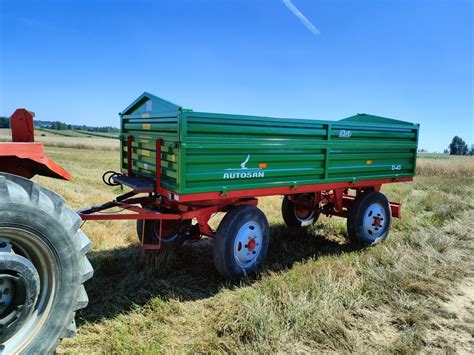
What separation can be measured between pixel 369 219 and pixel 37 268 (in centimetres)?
515

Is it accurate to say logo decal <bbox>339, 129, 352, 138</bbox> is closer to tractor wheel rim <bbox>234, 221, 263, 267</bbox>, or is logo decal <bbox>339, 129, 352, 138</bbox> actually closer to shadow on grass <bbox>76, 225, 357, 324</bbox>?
shadow on grass <bbox>76, 225, 357, 324</bbox>

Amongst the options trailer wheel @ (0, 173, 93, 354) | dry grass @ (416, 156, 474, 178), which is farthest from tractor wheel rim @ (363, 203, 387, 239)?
dry grass @ (416, 156, 474, 178)

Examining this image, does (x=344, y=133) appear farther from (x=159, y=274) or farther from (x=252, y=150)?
(x=159, y=274)

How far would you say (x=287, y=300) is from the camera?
388 cm

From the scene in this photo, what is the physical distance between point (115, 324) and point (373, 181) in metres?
4.63

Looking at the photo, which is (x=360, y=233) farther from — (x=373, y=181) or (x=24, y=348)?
(x=24, y=348)

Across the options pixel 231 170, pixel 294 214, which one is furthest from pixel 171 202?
pixel 294 214

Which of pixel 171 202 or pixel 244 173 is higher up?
pixel 244 173

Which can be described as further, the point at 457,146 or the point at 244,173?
the point at 457,146

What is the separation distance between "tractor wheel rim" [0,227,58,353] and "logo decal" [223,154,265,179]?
2.19 metres

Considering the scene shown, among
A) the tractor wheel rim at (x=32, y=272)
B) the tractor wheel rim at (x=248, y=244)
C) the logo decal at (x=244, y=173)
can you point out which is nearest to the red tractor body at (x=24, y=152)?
the tractor wheel rim at (x=32, y=272)

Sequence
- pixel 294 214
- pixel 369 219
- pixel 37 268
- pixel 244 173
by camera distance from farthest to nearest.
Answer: pixel 294 214
pixel 369 219
pixel 244 173
pixel 37 268

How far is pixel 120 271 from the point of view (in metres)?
4.70

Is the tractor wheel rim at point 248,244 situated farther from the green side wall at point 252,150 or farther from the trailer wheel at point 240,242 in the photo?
the green side wall at point 252,150
